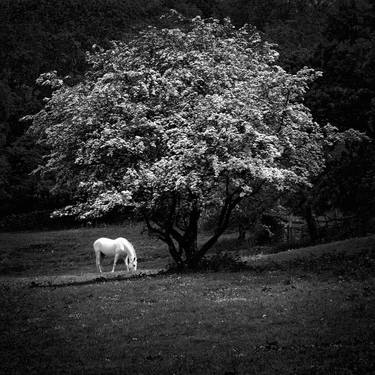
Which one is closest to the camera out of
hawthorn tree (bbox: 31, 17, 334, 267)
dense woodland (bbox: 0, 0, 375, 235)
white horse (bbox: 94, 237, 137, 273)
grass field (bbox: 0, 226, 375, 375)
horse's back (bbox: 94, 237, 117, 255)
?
grass field (bbox: 0, 226, 375, 375)

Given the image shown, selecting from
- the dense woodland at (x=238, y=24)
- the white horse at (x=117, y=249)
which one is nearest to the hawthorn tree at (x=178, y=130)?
the dense woodland at (x=238, y=24)

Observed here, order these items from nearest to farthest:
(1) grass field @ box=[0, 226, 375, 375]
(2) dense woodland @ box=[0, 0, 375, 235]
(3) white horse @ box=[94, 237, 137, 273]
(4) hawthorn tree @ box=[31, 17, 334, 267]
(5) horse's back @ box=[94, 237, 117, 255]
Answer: (1) grass field @ box=[0, 226, 375, 375]
(4) hawthorn tree @ box=[31, 17, 334, 267]
(2) dense woodland @ box=[0, 0, 375, 235]
(3) white horse @ box=[94, 237, 137, 273]
(5) horse's back @ box=[94, 237, 117, 255]

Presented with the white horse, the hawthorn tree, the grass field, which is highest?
the hawthorn tree

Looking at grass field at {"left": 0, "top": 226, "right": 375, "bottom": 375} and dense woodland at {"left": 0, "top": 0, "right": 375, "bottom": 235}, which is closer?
grass field at {"left": 0, "top": 226, "right": 375, "bottom": 375}

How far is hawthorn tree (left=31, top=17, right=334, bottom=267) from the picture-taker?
30047mm

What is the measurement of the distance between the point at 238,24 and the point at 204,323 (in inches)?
4571

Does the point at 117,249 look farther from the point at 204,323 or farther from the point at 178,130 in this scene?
the point at 204,323

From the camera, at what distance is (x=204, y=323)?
20.7 m

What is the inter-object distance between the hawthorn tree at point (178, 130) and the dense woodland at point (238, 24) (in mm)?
5653

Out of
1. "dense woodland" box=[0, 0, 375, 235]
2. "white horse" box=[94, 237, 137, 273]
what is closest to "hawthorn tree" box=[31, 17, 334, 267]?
"dense woodland" box=[0, 0, 375, 235]

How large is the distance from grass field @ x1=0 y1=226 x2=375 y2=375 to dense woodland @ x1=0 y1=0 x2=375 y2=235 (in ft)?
22.3

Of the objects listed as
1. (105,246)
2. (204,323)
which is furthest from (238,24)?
(204,323)

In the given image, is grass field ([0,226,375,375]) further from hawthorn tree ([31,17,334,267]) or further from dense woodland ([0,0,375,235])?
dense woodland ([0,0,375,235])

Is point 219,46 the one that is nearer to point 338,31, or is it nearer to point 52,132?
point 52,132
